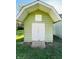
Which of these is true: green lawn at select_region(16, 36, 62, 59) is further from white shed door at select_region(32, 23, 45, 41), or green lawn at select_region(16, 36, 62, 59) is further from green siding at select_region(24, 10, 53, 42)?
green siding at select_region(24, 10, 53, 42)

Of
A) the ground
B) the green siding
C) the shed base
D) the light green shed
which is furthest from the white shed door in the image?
the ground

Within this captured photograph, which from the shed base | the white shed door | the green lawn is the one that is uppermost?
the white shed door

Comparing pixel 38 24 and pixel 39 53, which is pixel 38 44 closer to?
pixel 38 24

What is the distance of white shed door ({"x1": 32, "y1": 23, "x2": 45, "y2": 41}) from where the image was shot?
7.31 meters

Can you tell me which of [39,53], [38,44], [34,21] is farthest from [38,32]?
[39,53]

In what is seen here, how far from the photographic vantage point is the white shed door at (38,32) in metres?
7.31

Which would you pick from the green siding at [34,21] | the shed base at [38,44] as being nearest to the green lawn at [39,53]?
the shed base at [38,44]

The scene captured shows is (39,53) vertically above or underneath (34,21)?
underneath

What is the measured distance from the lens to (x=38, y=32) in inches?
290

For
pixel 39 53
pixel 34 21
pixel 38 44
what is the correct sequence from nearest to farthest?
pixel 39 53 < pixel 38 44 < pixel 34 21

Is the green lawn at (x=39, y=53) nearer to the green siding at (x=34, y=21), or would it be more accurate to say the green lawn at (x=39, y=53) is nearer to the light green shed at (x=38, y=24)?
the light green shed at (x=38, y=24)
